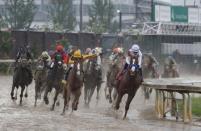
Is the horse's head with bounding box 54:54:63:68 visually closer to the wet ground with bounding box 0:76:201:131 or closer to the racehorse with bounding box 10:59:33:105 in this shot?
the wet ground with bounding box 0:76:201:131

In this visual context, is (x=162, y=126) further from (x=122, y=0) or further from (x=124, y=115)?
(x=122, y=0)

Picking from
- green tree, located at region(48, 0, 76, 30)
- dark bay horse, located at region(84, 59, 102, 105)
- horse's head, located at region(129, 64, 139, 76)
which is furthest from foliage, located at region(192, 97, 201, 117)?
green tree, located at region(48, 0, 76, 30)

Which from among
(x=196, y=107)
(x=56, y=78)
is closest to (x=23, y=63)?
(x=56, y=78)

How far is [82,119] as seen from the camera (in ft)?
63.3

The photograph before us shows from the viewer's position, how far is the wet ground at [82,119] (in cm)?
1706

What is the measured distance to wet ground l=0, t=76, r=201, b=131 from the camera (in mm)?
17062

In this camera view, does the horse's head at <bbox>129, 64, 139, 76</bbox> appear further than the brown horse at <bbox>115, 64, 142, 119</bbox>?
No

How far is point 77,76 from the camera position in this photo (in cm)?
2064

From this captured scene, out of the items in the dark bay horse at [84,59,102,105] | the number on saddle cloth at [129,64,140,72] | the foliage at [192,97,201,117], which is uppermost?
the number on saddle cloth at [129,64,140,72]

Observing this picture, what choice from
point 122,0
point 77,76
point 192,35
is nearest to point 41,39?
point 192,35

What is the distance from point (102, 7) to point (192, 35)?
29.7 metres

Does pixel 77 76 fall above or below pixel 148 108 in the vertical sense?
above

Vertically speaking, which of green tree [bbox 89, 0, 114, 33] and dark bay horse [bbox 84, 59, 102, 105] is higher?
green tree [bbox 89, 0, 114, 33]

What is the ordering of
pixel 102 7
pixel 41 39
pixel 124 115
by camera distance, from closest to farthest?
pixel 124 115 < pixel 41 39 < pixel 102 7
